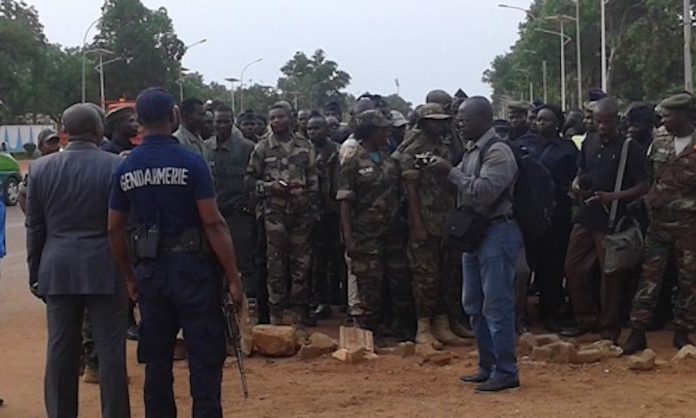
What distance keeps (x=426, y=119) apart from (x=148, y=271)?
3522mm

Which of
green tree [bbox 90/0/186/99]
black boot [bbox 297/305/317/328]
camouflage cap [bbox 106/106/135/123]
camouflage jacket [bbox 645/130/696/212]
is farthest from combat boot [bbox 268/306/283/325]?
green tree [bbox 90/0/186/99]

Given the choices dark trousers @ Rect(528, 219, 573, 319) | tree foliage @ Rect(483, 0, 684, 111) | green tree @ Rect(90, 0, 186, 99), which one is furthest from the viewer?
green tree @ Rect(90, 0, 186, 99)

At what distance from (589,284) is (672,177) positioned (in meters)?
1.31

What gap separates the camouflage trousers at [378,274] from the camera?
8117 millimetres

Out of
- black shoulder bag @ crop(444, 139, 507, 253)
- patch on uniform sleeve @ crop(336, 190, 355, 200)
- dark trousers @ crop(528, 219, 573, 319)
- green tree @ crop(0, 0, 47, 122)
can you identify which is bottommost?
dark trousers @ crop(528, 219, 573, 319)

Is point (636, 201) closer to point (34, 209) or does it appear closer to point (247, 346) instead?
point (247, 346)

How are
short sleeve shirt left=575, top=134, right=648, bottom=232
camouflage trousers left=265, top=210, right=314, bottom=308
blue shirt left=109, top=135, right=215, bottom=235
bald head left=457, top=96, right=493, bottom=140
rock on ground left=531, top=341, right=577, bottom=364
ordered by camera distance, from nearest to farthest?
blue shirt left=109, top=135, right=215, bottom=235, bald head left=457, top=96, right=493, bottom=140, rock on ground left=531, top=341, right=577, bottom=364, short sleeve shirt left=575, top=134, right=648, bottom=232, camouflage trousers left=265, top=210, right=314, bottom=308

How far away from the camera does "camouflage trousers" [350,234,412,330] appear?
8117mm

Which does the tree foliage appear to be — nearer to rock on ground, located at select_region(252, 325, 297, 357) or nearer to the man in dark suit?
rock on ground, located at select_region(252, 325, 297, 357)

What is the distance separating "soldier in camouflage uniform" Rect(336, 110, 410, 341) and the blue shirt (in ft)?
10.3

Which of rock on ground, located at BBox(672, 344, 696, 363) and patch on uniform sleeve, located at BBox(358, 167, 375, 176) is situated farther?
patch on uniform sleeve, located at BBox(358, 167, 375, 176)

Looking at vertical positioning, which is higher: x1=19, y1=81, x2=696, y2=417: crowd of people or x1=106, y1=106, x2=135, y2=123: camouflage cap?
x1=106, y1=106, x2=135, y2=123: camouflage cap

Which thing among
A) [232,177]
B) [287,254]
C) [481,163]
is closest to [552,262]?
[287,254]

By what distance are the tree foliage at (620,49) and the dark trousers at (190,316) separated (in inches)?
1497
